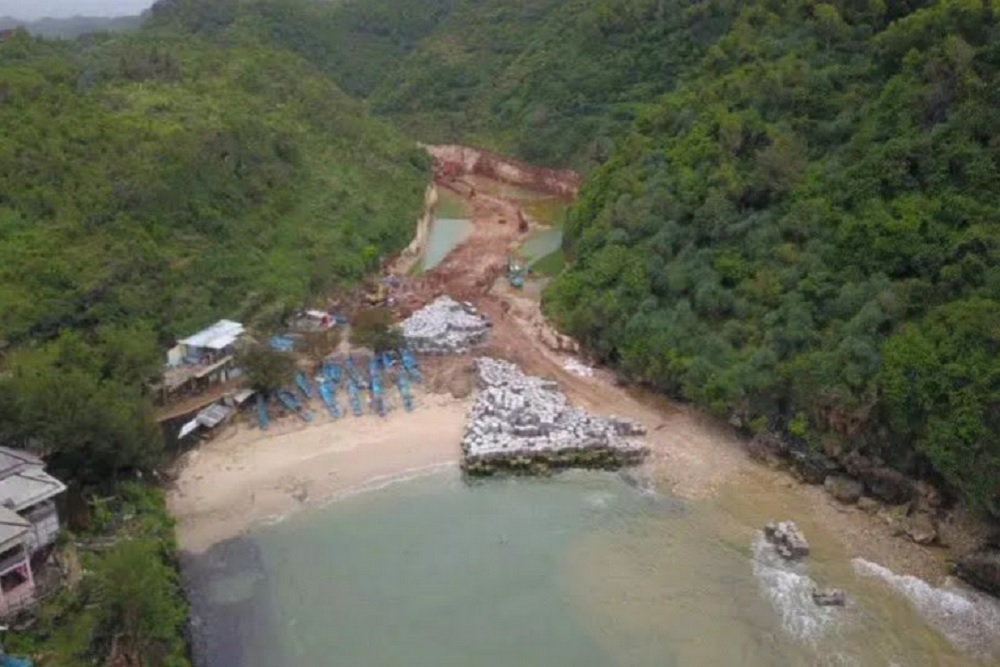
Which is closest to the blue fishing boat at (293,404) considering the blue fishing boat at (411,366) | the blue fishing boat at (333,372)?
the blue fishing boat at (333,372)

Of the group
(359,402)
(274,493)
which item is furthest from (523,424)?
(274,493)

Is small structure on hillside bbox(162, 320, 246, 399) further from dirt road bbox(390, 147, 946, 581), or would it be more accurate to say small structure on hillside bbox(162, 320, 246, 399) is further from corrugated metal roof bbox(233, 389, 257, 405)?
dirt road bbox(390, 147, 946, 581)

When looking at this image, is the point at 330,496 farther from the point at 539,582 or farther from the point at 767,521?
the point at 767,521

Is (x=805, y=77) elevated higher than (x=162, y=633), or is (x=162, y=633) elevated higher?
(x=805, y=77)

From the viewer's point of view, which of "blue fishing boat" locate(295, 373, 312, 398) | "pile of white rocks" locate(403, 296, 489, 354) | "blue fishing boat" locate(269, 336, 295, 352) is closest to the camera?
"blue fishing boat" locate(295, 373, 312, 398)

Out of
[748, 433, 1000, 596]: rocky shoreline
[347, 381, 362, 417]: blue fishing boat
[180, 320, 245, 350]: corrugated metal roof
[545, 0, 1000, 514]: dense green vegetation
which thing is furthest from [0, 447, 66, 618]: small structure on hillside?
[748, 433, 1000, 596]: rocky shoreline

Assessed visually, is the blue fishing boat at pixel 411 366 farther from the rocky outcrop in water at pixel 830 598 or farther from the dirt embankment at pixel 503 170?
the dirt embankment at pixel 503 170
